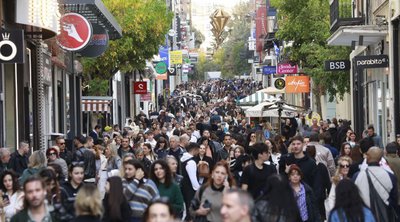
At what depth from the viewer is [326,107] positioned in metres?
56.9

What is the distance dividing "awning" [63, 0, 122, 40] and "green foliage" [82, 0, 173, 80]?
6772mm

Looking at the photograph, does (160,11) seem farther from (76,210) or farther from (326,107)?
(76,210)

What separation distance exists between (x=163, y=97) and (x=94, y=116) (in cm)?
4233

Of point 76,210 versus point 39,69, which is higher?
point 39,69

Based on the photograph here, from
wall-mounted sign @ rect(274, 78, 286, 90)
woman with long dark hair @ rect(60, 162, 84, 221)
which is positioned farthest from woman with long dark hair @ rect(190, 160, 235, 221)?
wall-mounted sign @ rect(274, 78, 286, 90)

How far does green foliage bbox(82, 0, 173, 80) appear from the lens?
4278 centimetres

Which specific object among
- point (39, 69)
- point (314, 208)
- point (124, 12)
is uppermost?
point (124, 12)

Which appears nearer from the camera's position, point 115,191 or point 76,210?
point 76,210

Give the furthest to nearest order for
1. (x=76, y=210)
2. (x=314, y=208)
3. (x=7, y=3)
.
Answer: (x=7, y=3) < (x=314, y=208) < (x=76, y=210)

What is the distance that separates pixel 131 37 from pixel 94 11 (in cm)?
1347

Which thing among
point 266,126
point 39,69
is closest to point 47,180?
point 39,69

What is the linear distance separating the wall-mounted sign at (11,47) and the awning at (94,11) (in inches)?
282

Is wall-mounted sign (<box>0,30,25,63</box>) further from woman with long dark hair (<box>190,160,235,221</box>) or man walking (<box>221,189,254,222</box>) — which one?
man walking (<box>221,189,254,222</box>)

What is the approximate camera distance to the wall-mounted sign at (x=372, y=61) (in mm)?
29562
